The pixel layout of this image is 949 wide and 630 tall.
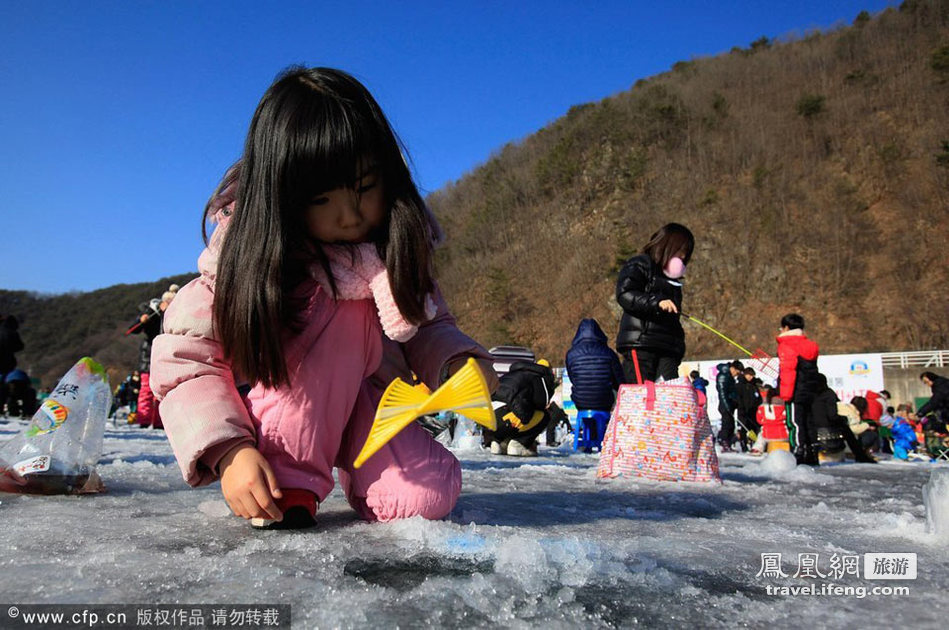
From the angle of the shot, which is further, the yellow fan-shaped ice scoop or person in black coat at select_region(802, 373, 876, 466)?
person in black coat at select_region(802, 373, 876, 466)

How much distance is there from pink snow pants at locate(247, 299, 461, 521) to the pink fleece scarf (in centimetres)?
6

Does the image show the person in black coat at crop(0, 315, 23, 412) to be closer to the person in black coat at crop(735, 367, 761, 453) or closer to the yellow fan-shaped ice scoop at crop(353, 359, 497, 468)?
the yellow fan-shaped ice scoop at crop(353, 359, 497, 468)

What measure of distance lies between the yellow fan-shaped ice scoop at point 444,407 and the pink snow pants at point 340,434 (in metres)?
0.31

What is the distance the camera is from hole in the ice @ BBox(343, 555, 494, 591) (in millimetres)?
842

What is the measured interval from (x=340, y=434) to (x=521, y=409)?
4.00 m

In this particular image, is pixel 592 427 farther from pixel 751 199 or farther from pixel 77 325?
pixel 77 325

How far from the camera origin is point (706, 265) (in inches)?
1126

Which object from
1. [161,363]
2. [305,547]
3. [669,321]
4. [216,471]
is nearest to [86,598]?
[305,547]

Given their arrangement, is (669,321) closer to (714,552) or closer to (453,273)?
Result: (714,552)

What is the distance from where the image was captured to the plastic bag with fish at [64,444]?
1.77 metres

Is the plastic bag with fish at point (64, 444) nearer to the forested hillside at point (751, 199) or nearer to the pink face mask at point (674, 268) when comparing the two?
the pink face mask at point (674, 268)

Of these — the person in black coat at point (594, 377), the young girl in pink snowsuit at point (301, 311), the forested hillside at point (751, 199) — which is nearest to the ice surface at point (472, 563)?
the young girl in pink snowsuit at point (301, 311)

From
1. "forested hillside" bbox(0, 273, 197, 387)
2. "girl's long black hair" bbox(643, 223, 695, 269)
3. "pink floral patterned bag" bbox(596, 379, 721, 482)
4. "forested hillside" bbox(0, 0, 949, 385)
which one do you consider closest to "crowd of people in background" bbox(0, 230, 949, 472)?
"girl's long black hair" bbox(643, 223, 695, 269)

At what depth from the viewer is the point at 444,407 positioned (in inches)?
39.1
